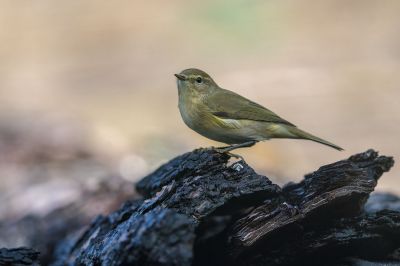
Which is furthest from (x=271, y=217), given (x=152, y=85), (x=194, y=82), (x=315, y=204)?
(x=152, y=85)

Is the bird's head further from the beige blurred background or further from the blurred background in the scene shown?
the beige blurred background

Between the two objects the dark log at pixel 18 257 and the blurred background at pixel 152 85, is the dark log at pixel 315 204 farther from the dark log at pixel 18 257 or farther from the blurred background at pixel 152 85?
the blurred background at pixel 152 85

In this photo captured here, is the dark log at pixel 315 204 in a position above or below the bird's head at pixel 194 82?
below

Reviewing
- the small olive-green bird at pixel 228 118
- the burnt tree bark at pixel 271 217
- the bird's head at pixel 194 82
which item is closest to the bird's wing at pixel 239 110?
the small olive-green bird at pixel 228 118

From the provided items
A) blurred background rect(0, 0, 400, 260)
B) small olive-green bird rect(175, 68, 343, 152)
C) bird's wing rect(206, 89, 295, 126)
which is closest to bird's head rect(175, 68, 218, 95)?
small olive-green bird rect(175, 68, 343, 152)

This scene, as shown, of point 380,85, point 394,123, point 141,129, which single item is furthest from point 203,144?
point 380,85
